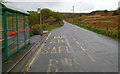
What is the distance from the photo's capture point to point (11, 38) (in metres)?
7.48

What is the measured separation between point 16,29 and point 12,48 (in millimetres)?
1333

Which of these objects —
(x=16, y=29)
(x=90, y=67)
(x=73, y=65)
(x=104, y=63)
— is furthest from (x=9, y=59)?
(x=104, y=63)

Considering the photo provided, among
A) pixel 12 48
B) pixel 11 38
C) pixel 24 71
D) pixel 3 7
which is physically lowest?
pixel 24 71

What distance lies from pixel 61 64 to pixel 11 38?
3279mm

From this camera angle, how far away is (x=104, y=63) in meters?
6.29

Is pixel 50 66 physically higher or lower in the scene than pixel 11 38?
lower

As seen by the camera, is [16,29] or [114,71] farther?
[16,29]

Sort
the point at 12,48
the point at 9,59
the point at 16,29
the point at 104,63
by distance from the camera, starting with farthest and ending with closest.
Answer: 1. the point at 16,29
2. the point at 12,48
3. the point at 9,59
4. the point at 104,63

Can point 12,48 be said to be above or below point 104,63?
above

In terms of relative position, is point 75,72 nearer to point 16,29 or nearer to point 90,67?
point 90,67

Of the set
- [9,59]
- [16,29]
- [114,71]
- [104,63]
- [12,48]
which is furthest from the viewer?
[16,29]

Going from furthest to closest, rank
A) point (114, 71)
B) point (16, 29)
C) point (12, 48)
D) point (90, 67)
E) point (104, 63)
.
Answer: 1. point (16, 29)
2. point (12, 48)
3. point (104, 63)
4. point (90, 67)
5. point (114, 71)

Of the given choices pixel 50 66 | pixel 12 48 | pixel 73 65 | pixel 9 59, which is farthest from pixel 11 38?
pixel 73 65

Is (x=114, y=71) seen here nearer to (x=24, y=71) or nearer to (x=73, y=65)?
(x=73, y=65)
